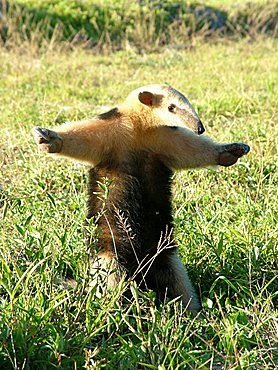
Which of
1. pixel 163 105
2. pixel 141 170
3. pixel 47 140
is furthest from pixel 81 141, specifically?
pixel 163 105

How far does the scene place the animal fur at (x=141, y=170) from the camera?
392 centimetres

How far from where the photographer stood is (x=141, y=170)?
4012 mm

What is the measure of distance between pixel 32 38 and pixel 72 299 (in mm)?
9081

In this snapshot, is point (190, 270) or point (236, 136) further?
point (236, 136)

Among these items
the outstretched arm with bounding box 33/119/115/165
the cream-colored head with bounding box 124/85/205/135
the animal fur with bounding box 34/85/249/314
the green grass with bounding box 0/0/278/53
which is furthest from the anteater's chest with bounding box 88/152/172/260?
the green grass with bounding box 0/0/278/53

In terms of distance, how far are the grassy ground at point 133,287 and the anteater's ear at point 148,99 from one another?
0.79 m

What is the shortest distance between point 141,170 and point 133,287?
910mm

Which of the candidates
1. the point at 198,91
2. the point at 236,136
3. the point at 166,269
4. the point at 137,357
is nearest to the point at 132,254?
the point at 166,269

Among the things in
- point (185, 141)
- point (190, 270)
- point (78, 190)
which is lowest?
point (78, 190)

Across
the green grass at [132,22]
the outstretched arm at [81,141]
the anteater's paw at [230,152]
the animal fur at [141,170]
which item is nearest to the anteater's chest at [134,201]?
the animal fur at [141,170]

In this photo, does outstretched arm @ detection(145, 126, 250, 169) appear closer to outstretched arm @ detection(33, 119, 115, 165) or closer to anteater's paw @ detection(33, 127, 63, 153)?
outstretched arm @ detection(33, 119, 115, 165)

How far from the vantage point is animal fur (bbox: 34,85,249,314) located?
3.92m

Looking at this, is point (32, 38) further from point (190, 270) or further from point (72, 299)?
point (72, 299)

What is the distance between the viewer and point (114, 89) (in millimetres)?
9656
